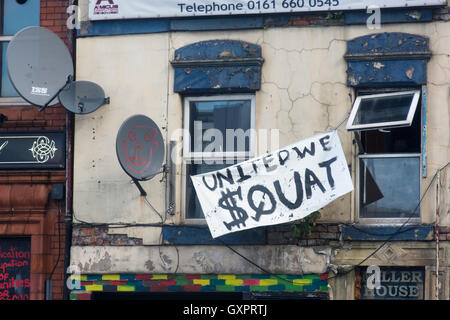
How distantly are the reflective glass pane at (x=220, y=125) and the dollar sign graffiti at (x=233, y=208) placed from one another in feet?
2.78

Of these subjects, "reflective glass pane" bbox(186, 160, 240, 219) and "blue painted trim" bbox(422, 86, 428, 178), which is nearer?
"blue painted trim" bbox(422, 86, 428, 178)

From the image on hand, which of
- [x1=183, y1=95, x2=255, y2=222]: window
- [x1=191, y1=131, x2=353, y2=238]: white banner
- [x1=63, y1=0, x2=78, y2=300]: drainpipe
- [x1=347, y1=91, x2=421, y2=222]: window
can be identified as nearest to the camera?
[x1=191, y1=131, x2=353, y2=238]: white banner

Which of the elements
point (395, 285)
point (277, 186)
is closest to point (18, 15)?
point (277, 186)

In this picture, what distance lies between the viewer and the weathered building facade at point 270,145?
10234mm

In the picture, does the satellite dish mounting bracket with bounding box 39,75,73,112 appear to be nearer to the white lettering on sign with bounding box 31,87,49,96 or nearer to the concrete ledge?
the white lettering on sign with bounding box 31,87,49,96

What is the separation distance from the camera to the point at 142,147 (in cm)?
1040

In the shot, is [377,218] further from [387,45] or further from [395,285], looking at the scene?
[387,45]

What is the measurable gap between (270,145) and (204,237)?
1.39 meters

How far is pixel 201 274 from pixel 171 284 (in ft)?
1.32

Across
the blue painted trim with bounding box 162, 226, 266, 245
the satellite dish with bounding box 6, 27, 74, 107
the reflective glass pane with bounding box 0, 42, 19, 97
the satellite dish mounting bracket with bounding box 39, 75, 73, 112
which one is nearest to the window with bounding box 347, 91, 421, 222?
the blue painted trim with bounding box 162, 226, 266, 245

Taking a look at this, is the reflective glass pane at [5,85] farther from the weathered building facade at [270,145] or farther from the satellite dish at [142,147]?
the satellite dish at [142,147]

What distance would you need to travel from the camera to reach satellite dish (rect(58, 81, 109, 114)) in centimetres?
1093

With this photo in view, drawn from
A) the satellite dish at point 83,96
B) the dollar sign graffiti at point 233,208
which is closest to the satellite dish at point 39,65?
the satellite dish at point 83,96

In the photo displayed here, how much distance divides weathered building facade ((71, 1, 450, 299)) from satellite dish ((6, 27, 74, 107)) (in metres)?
0.47
